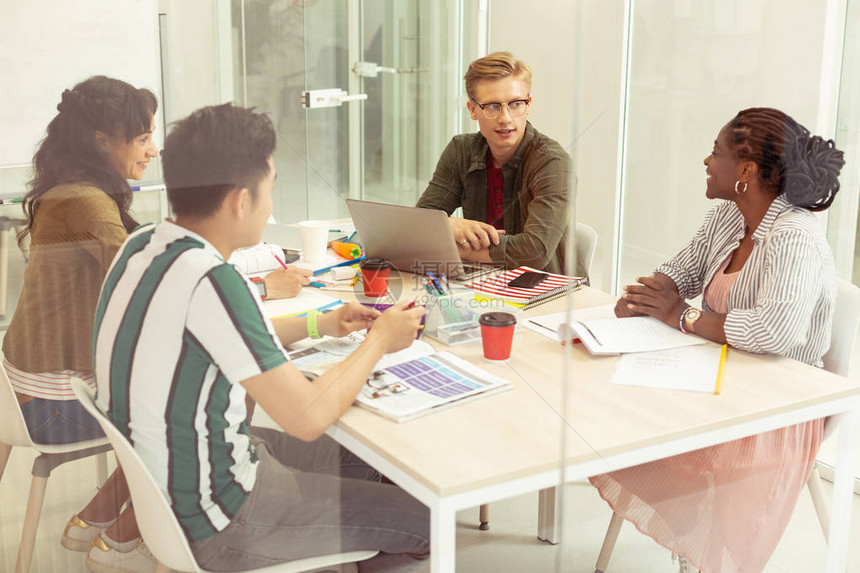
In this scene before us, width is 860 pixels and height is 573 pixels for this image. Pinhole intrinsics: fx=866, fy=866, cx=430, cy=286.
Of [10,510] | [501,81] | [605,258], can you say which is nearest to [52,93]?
[10,510]

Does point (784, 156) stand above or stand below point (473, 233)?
above

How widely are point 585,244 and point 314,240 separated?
75 cm

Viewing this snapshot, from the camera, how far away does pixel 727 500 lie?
1695mm

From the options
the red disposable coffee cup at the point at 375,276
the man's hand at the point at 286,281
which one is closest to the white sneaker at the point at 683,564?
the red disposable coffee cup at the point at 375,276

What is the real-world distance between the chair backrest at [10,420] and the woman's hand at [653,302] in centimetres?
113

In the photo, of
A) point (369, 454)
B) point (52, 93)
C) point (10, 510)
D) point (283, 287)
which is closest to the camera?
point (52, 93)

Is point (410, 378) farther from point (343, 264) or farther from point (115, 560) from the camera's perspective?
point (115, 560)

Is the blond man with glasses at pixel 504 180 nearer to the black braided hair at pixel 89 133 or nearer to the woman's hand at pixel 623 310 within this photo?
the woman's hand at pixel 623 310

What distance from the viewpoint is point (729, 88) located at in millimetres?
2219

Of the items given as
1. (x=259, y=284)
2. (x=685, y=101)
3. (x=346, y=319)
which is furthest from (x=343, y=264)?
(x=685, y=101)

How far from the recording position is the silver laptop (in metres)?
1.60

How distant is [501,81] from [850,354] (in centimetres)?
87

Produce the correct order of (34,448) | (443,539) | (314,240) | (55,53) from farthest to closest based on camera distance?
(314,240) < (34,448) < (443,539) < (55,53)

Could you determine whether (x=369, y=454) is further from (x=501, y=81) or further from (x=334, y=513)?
(x=501, y=81)
